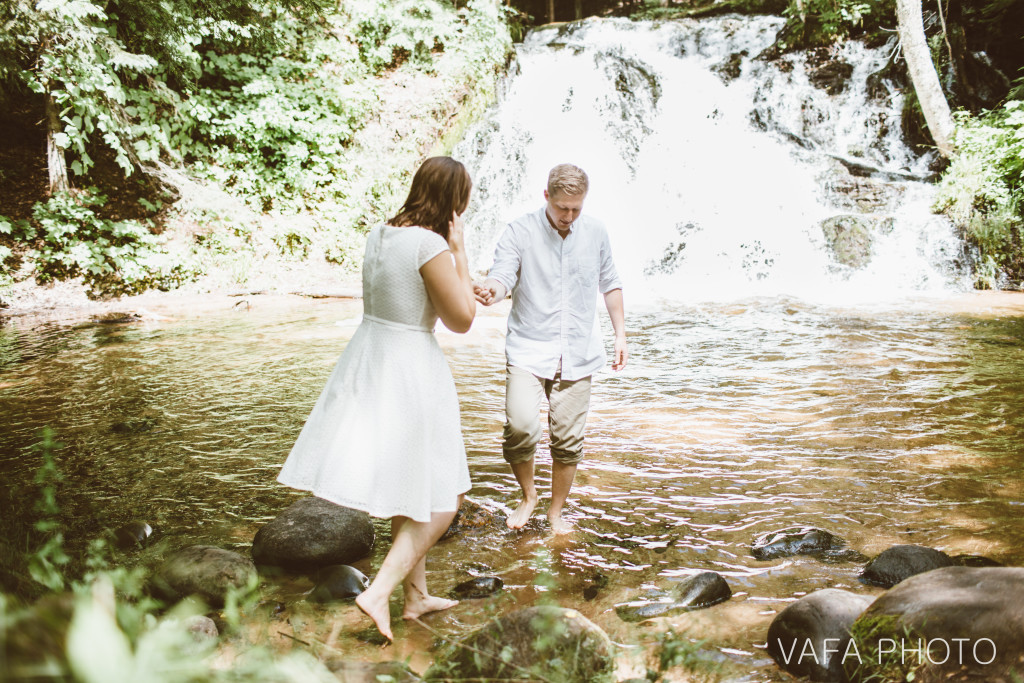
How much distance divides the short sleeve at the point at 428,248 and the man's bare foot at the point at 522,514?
1.85 meters

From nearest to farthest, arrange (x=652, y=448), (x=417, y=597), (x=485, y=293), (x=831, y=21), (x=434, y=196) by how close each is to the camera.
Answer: (x=434, y=196), (x=417, y=597), (x=485, y=293), (x=652, y=448), (x=831, y=21)

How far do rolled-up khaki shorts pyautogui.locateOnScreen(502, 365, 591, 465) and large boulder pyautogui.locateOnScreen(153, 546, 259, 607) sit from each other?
1.46m

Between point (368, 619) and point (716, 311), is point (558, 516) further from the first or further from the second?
point (716, 311)

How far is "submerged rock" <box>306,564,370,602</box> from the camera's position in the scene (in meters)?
3.22

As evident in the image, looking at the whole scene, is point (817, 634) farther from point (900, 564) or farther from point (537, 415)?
point (537, 415)

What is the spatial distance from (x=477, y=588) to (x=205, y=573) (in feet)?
4.19

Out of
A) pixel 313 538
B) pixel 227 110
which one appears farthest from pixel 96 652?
pixel 227 110

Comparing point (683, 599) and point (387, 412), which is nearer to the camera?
point (387, 412)

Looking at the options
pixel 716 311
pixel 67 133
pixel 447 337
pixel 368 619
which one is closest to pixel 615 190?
pixel 716 311

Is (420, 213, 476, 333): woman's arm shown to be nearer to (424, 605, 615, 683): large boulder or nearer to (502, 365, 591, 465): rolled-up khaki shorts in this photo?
(502, 365, 591, 465): rolled-up khaki shorts

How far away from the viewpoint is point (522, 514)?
400 cm

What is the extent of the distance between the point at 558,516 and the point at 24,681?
3.19 metres

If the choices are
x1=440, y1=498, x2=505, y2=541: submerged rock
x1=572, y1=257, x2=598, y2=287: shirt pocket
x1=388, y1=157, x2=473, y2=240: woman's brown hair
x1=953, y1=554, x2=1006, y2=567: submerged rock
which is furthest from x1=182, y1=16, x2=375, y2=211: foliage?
x1=953, y1=554, x2=1006, y2=567: submerged rock

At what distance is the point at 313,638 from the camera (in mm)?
Answer: 2842
